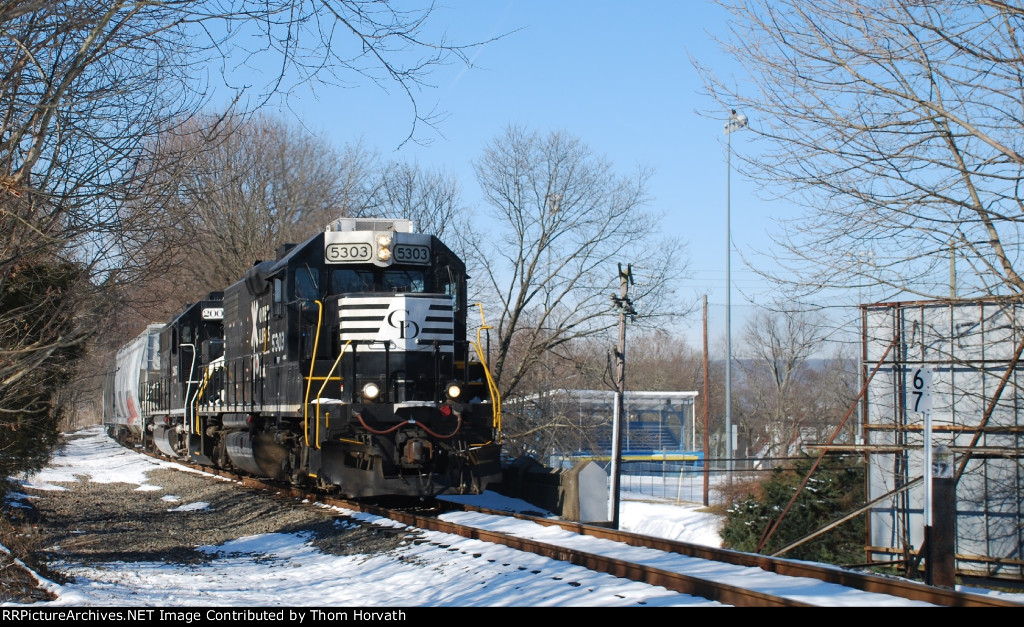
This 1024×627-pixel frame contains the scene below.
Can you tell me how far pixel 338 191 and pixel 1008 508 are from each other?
3116 cm

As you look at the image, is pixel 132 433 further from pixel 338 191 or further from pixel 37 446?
pixel 37 446

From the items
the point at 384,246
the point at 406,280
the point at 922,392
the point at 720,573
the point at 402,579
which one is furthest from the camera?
the point at 406,280

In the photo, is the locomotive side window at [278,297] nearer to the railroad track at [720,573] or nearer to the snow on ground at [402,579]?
the snow on ground at [402,579]

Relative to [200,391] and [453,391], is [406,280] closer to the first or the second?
[453,391]

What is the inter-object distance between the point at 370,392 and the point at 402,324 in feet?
3.53

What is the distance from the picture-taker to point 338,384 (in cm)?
1222

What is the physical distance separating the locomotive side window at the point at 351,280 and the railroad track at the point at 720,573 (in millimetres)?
3528

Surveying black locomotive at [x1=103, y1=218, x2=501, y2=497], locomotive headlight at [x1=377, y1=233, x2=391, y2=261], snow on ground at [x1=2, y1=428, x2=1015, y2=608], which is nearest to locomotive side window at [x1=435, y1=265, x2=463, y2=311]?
black locomotive at [x1=103, y1=218, x2=501, y2=497]

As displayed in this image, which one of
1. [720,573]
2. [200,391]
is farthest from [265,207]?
[720,573]

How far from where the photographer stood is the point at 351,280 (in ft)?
42.4

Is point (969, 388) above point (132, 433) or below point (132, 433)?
above

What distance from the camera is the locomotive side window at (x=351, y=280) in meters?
12.9

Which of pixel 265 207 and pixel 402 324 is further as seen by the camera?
pixel 265 207
